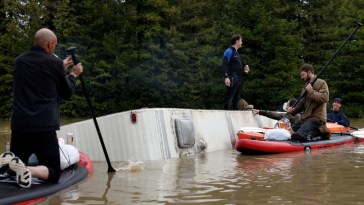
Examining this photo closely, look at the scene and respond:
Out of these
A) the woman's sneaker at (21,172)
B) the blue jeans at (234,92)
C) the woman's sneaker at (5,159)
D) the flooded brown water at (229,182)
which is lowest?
the flooded brown water at (229,182)

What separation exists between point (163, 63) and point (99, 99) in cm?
516

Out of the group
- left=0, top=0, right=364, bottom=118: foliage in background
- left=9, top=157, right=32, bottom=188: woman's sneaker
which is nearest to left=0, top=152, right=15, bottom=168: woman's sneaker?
left=9, top=157, right=32, bottom=188: woman's sneaker

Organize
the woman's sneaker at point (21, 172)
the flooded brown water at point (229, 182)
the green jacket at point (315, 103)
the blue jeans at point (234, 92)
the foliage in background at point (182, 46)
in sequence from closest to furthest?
the woman's sneaker at point (21, 172) < the flooded brown water at point (229, 182) < the green jacket at point (315, 103) < the blue jeans at point (234, 92) < the foliage in background at point (182, 46)

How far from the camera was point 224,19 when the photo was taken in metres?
35.3

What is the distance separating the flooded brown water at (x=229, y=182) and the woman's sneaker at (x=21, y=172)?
30cm

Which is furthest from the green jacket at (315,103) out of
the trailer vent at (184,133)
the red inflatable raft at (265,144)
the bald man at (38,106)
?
the bald man at (38,106)

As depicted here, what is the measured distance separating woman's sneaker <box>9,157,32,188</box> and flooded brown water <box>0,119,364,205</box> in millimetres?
297

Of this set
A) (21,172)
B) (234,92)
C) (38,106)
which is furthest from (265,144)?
(21,172)

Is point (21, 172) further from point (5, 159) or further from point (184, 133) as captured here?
point (184, 133)

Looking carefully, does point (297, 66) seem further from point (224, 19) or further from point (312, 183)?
point (312, 183)

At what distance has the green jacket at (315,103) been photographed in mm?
10141

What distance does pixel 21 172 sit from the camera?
5246 millimetres

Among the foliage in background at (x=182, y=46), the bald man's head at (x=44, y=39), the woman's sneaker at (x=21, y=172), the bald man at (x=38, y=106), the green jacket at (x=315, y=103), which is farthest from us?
the foliage in background at (x=182, y=46)

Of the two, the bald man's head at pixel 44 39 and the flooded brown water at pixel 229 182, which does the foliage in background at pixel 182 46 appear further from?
the bald man's head at pixel 44 39
